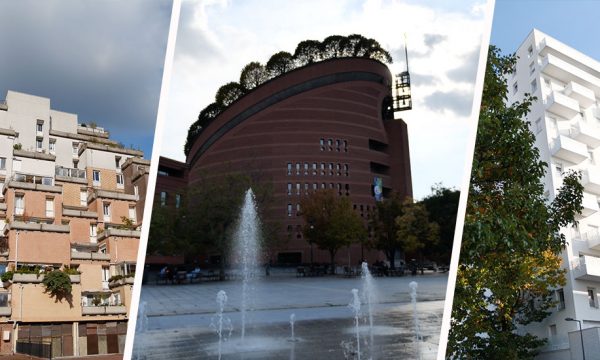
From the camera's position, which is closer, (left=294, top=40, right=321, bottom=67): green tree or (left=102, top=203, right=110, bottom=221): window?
(left=294, top=40, right=321, bottom=67): green tree

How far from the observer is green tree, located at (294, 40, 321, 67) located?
546cm

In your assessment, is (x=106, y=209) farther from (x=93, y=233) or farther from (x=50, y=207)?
(x=50, y=207)

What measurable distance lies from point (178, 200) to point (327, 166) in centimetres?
152

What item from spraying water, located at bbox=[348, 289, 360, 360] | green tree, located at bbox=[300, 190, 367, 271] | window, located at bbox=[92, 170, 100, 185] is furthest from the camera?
window, located at bbox=[92, 170, 100, 185]

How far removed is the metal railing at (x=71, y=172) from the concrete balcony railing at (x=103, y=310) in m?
7.72

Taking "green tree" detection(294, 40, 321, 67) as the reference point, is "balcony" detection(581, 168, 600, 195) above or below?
above

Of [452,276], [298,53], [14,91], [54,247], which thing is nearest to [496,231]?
[452,276]

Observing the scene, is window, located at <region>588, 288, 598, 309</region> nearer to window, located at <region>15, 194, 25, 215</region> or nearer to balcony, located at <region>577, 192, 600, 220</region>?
balcony, located at <region>577, 192, 600, 220</region>

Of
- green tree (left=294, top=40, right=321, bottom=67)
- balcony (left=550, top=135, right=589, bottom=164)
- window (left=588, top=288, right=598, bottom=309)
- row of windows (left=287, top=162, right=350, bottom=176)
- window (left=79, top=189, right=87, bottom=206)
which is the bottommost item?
window (left=588, top=288, right=598, bottom=309)

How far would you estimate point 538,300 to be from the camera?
56.4ft

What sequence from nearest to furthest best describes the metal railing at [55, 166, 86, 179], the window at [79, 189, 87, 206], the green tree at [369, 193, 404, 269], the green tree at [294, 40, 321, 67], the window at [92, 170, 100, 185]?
1. the green tree at [294, 40, 321, 67]
2. the green tree at [369, 193, 404, 269]
3. the window at [79, 189, 87, 206]
4. the metal railing at [55, 166, 86, 179]
5. the window at [92, 170, 100, 185]

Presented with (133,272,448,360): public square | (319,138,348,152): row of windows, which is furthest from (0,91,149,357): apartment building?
(319,138,348,152): row of windows

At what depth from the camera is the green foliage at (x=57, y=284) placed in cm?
2156

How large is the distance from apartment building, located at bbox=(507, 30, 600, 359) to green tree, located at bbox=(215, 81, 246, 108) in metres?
14.6
